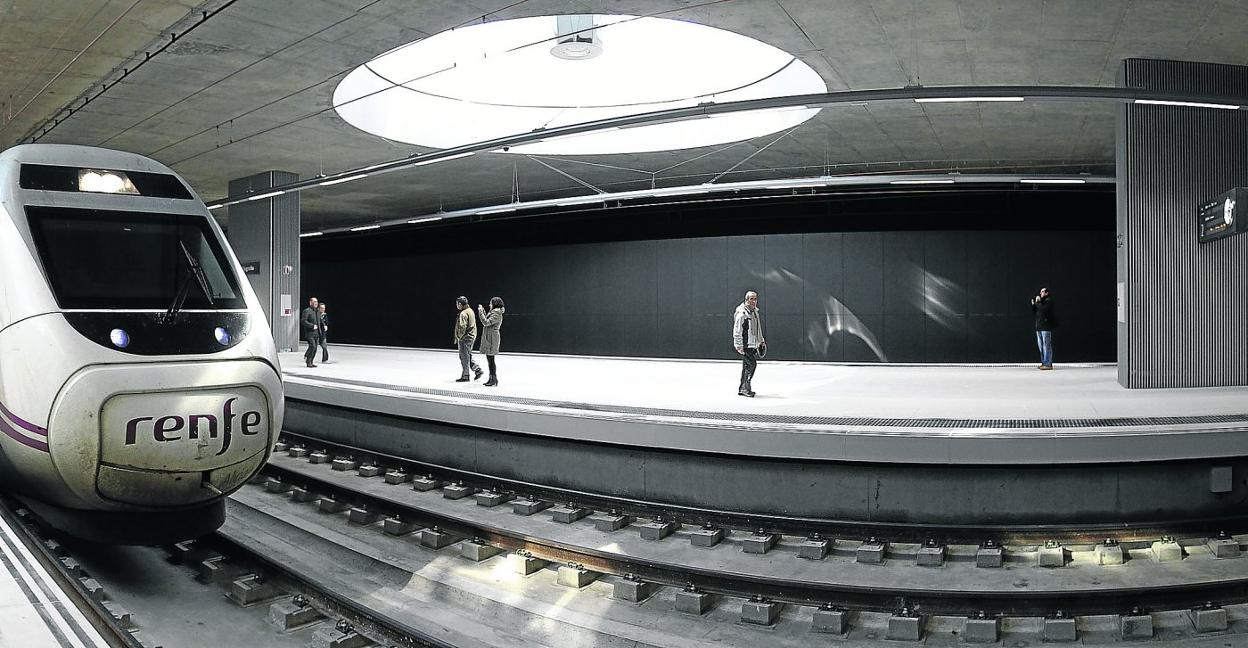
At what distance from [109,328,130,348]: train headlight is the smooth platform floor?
5210 mm

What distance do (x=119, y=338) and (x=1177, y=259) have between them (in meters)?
14.3

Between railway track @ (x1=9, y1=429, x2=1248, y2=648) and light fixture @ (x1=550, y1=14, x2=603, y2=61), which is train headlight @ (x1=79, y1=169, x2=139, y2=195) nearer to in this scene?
railway track @ (x1=9, y1=429, x2=1248, y2=648)

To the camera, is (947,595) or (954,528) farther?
(954,528)

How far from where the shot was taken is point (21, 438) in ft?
17.9

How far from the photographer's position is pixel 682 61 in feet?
54.2

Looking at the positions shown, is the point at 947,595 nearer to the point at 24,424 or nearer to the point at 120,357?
the point at 120,357

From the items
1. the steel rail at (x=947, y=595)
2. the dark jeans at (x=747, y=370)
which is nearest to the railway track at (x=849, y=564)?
the steel rail at (x=947, y=595)

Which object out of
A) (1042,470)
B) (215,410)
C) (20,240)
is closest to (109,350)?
(215,410)

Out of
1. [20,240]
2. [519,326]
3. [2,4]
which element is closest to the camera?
[20,240]

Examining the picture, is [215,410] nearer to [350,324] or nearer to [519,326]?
[519,326]

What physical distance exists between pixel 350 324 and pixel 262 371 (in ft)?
100

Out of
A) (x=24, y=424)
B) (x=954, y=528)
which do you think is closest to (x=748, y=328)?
(x=954, y=528)

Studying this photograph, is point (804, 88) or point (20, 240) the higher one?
point (804, 88)

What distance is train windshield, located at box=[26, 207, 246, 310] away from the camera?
226 inches
